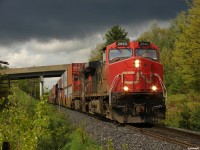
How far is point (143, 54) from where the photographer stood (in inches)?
712

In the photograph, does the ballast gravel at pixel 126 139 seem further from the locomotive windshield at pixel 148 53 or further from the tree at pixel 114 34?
the tree at pixel 114 34

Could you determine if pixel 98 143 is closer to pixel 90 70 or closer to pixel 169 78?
pixel 90 70

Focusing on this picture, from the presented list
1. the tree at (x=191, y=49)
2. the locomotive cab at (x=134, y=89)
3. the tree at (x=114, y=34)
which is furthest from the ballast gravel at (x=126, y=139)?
the tree at (x=114, y=34)

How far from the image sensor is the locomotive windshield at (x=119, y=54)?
17906mm

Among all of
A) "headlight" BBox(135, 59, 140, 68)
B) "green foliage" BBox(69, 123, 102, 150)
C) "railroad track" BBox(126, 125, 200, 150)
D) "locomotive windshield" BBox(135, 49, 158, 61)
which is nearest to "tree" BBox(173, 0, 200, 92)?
"locomotive windshield" BBox(135, 49, 158, 61)

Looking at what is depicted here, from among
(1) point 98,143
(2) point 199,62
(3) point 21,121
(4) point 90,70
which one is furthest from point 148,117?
(2) point 199,62

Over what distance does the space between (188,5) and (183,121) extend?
1679 centimetres

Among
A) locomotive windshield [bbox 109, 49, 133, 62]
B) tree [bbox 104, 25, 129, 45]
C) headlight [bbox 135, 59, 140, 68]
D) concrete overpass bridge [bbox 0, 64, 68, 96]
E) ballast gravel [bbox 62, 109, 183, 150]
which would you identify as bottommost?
ballast gravel [bbox 62, 109, 183, 150]

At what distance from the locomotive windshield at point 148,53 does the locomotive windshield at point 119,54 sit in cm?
41

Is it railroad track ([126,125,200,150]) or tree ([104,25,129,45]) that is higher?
tree ([104,25,129,45])

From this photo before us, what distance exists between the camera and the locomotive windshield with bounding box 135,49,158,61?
710 inches

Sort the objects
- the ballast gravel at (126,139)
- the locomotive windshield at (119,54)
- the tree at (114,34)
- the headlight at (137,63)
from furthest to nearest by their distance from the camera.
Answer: the tree at (114,34) < the locomotive windshield at (119,54) < the headlight at (137,63) < the ballast gravel at (126,139)

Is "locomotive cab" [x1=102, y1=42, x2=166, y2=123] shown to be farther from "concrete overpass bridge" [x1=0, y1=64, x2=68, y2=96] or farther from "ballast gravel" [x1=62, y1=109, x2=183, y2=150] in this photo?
"concrete overpass bridge" [x1=0, y1=64, x2=68, y2=96]

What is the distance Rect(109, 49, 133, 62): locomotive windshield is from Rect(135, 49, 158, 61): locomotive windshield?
0.41 m
